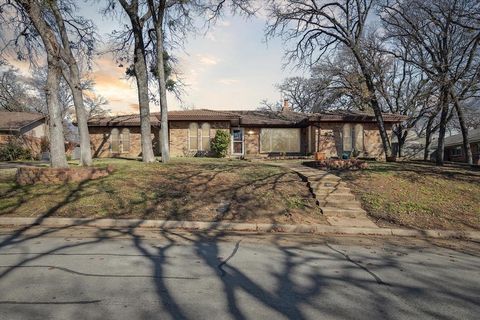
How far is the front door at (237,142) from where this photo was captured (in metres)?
25.1

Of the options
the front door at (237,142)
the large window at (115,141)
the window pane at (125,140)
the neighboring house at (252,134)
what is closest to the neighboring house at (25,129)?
the large window at (115,141)

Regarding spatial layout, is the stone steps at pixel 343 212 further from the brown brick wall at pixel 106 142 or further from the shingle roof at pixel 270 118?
the brown brick wall at pixel 106 142

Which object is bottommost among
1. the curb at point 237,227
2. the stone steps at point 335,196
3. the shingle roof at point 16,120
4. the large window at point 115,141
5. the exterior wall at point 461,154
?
the curb at point 237,227

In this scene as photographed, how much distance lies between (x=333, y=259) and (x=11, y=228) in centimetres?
702

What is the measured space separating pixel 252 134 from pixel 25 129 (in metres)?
21.7

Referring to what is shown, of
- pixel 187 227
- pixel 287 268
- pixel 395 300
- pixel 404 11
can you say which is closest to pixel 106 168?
pixel 187 227

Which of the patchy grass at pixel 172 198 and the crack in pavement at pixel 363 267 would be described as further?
the patchy grass at pixel 172 198

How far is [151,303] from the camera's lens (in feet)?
11.5

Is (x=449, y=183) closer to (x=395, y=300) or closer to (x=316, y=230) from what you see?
(x=316, y=230)

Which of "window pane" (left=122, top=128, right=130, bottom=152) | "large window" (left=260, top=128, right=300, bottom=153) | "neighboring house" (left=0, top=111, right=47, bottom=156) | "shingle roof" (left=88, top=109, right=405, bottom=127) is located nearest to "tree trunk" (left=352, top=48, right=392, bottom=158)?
"shingle roof" (left=88, top=109, right=405, bottom=127)

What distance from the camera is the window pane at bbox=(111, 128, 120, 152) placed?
24.7 metres

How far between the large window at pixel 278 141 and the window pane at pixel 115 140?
10.6 meters

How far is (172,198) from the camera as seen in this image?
9875 millimetres

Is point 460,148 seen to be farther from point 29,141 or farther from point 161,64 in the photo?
point 29,141
